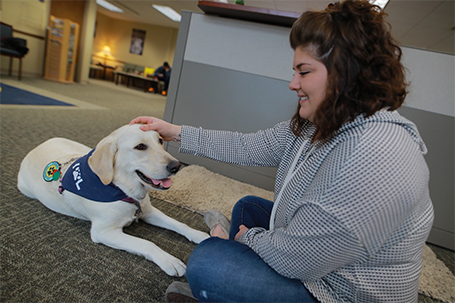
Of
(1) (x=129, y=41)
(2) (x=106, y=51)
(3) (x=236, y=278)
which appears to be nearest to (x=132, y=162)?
(3) (x=236, y=278)

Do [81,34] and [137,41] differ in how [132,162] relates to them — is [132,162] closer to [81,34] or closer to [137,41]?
[81,34]

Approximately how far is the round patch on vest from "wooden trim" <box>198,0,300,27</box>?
71.8 inches

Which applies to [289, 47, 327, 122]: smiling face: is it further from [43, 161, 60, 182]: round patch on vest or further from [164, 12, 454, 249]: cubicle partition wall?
[164, 12, 454, 249]: cubicle partition wall

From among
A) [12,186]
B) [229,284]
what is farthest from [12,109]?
[229,284]

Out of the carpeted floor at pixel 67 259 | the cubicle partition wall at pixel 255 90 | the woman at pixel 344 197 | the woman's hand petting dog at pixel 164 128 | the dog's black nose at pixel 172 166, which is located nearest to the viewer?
the woman at pixel 344 197

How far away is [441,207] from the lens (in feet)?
7.70

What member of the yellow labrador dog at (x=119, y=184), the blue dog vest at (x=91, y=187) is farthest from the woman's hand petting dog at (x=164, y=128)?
the blue dog vest at (x=91, y=187)

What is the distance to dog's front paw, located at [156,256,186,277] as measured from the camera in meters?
1.24

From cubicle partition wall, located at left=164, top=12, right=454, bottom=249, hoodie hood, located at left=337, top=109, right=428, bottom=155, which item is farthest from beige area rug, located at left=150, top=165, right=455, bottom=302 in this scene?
hoodie hood, located at left=337, top=109, right=428, bottom=155

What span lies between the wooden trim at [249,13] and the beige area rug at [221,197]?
1.48 metres

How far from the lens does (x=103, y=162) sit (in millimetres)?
1332

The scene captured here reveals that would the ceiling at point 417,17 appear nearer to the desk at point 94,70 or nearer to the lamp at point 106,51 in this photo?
the desk at point 94,70

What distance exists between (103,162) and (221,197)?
1.10 meters

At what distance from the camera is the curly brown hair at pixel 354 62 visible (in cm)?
82
